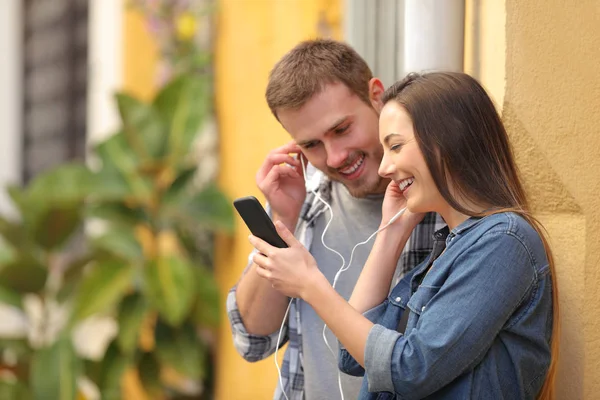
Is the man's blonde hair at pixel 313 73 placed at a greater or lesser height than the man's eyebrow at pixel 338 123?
greater

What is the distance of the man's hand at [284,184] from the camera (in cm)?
223

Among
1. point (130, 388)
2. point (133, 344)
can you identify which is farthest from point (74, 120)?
point (133, 344)

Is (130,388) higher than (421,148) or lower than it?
lower

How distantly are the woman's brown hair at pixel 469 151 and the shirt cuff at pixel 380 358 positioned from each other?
25 cm

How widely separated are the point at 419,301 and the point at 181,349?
3.75 meters

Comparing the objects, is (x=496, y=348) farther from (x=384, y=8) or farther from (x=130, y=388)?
(x=130, y=388)

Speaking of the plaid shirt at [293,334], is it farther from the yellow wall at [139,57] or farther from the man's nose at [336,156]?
the yellow wall at [139,57]

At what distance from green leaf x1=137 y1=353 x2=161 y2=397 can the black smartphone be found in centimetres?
355

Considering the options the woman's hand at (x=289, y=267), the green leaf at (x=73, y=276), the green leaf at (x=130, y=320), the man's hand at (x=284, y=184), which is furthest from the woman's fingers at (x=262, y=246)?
the green leaf at (x=73, y=276)

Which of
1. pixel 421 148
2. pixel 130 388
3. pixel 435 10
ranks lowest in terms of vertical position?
pixel 130 388

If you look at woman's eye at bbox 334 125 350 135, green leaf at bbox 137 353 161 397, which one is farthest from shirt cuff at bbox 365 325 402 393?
green leaf at bbox 137 353 161 397

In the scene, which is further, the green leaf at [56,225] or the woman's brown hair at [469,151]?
the green leaf at [56,225]

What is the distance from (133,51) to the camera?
651 cm

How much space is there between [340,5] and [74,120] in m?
4.57
